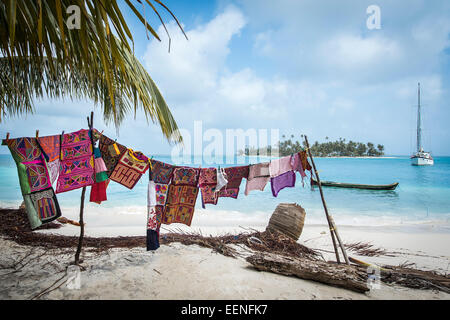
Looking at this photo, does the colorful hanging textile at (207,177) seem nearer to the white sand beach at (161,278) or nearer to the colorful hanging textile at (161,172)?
the colorful hanging textile at (161,172)

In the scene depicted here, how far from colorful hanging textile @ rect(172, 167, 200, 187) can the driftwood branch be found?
1.60m

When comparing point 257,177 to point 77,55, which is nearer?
point 77,55

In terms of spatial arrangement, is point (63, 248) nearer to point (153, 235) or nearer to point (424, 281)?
point (153, 235)

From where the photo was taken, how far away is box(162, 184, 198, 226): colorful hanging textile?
3.86 metres

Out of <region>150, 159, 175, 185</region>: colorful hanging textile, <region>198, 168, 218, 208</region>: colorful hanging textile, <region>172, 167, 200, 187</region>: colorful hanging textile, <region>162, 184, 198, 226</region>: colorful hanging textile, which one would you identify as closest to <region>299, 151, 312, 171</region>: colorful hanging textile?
<region>198, 168, 218, 208</region>: colorful hanging textile

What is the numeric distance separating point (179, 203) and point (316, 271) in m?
2.38

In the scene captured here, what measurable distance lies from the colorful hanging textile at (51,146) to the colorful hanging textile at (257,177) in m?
3.02

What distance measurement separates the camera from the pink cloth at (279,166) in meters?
4.18

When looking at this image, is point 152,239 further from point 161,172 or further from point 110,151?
point 110,151

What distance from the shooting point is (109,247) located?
13.2 feet

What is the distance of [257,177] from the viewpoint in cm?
426

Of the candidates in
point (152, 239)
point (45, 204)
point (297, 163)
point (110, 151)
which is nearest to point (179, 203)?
point (152, 239)

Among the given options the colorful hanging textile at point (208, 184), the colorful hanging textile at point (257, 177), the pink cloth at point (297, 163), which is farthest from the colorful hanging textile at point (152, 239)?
the pink cloth at point (297, 163)
